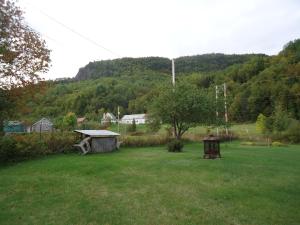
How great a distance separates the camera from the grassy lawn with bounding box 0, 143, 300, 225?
5414 mm

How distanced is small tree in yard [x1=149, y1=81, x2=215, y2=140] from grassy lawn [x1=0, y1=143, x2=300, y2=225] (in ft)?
38.8

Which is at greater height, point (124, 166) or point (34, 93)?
point (34, 93)

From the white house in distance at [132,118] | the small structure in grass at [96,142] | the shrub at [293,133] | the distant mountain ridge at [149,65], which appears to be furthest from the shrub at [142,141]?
the white house in distance at [132,118]

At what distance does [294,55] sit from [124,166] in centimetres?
4180

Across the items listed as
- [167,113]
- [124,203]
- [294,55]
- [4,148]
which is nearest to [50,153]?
[4,148]

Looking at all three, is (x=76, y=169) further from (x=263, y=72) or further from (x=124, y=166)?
(x=263, y=72)

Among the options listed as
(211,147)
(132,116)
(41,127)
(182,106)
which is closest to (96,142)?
(41,127)

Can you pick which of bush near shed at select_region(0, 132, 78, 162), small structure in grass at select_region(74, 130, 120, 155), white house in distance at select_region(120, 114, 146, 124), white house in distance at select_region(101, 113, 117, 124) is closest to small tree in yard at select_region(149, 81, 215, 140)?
small structure in grass at select_region(74, 130, 120, 155)

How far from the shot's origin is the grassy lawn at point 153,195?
17.8ft

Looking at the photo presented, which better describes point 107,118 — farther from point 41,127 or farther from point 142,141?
point 41,127

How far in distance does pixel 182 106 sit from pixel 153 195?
15.6 meters

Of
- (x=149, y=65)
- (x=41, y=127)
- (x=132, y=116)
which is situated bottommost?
(x=41, y=127)

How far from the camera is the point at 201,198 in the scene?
658cm

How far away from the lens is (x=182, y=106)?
22.2m
